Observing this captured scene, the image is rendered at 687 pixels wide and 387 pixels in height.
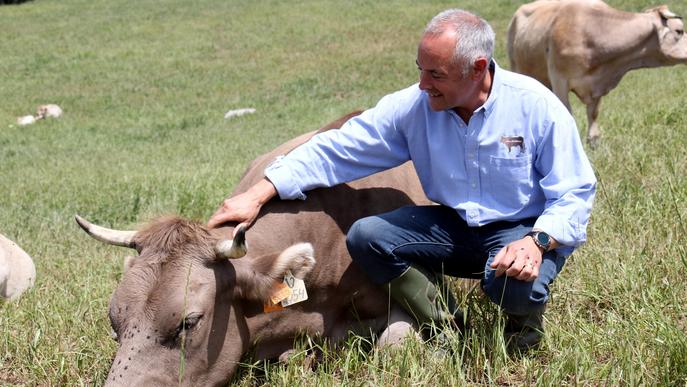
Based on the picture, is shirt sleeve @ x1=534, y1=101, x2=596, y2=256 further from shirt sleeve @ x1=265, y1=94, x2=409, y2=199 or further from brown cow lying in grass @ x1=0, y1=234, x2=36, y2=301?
brown cow lying in grass @ x1=0, y1=234, x2=36, y2=301

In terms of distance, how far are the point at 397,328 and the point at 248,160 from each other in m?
8.87

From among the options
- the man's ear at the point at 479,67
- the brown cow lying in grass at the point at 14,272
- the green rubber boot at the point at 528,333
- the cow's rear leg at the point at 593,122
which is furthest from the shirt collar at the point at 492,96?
the cow's rear leg at the point at 593,122

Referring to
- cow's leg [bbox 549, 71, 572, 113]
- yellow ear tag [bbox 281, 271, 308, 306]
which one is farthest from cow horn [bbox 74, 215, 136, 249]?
cow's leg [bbox 549, 71, 572, 113]

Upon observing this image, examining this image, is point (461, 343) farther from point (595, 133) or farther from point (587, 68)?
point (587, 68)

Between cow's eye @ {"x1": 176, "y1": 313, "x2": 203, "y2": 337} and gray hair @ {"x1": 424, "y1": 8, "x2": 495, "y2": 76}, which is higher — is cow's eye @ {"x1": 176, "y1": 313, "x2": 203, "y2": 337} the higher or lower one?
the lower one

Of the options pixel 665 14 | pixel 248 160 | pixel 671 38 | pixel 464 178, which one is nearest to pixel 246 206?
pixel 464 178

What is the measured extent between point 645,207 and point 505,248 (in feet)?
7.93

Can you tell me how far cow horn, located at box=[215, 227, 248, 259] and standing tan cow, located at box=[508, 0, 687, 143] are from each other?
8.42m

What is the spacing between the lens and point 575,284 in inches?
186

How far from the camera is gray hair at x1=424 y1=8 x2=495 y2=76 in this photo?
3904 mm

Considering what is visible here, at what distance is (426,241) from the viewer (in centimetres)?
431

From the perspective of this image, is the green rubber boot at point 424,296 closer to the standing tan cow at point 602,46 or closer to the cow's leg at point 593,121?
the cow's leg at point 593,121

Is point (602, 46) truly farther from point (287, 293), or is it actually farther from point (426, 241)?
point (287, 293)

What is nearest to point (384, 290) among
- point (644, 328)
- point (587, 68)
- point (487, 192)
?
point (487, 192)
